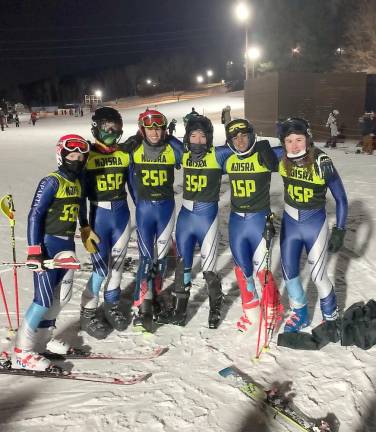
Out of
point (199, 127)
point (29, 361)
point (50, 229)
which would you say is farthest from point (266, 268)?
point (29, 361)

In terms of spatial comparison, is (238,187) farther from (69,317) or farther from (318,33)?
(318,33)

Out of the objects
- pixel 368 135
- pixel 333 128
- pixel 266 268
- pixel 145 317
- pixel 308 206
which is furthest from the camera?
pixel 333 128

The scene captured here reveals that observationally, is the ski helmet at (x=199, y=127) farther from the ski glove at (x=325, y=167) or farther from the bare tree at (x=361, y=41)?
the bare tree at (x=361, y=41)

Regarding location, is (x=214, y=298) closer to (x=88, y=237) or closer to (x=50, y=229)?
(x=88, y=237)

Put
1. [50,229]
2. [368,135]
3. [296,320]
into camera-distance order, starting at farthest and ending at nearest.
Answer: [368,135], [296,320], [50,229]

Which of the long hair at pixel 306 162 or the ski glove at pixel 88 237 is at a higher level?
the long hair at pixel 306 162

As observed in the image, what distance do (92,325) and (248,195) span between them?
2271 mm

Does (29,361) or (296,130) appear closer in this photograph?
(29,361)

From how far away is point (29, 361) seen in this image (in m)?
3.97

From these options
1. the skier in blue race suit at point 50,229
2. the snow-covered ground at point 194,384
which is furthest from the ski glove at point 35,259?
the snow-covered ground at point 194,384

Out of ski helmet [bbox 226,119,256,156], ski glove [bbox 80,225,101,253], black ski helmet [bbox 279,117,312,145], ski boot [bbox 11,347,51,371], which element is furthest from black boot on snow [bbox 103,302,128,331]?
black ski helmet [bbox 279,117,312,145]

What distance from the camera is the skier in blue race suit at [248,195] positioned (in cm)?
445

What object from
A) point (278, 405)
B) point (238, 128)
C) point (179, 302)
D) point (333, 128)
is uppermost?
point (238, 128)

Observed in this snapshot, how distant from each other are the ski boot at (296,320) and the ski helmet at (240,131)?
1.86 meters
